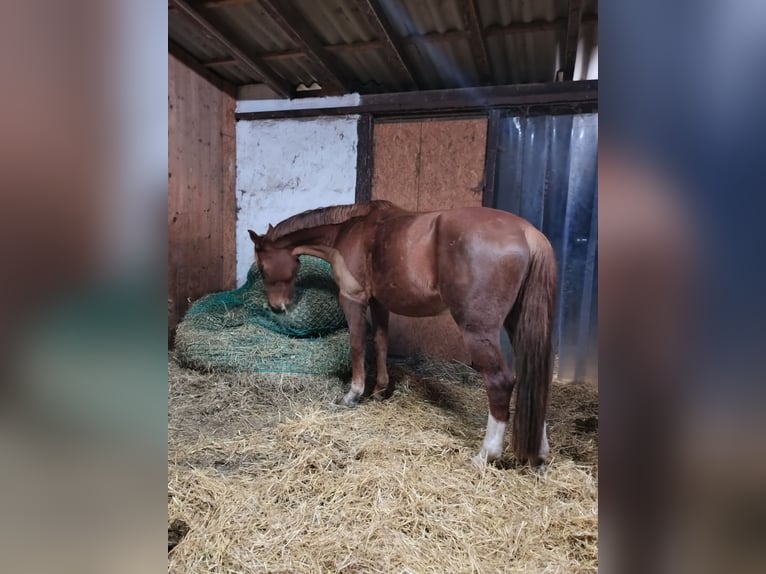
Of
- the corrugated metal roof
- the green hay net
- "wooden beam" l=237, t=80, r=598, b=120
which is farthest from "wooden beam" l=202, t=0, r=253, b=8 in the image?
the green hay net

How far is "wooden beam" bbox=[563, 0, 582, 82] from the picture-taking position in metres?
2.37

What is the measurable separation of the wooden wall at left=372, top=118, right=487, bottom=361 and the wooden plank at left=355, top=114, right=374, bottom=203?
0.05 meters

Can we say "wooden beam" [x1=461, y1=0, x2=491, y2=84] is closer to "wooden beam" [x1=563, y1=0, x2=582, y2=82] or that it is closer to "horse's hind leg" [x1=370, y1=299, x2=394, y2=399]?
"wooden beam" [x1=563, y1=0, x2=582, y2=82]

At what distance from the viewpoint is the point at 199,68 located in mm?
3570

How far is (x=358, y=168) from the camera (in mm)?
3723

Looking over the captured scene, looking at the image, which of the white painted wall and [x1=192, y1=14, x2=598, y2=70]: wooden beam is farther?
the white painted wall

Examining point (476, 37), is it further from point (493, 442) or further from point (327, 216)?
point (493, 442)

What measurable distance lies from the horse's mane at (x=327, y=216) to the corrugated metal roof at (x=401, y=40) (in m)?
1.20

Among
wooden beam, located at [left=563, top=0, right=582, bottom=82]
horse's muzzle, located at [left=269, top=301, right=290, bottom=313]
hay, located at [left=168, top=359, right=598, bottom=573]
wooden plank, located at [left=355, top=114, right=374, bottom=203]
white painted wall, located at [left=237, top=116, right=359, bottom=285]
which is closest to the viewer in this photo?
hay, located at [left=168, top=359, right=598, bottom=573]

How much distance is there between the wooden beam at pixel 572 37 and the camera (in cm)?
237
